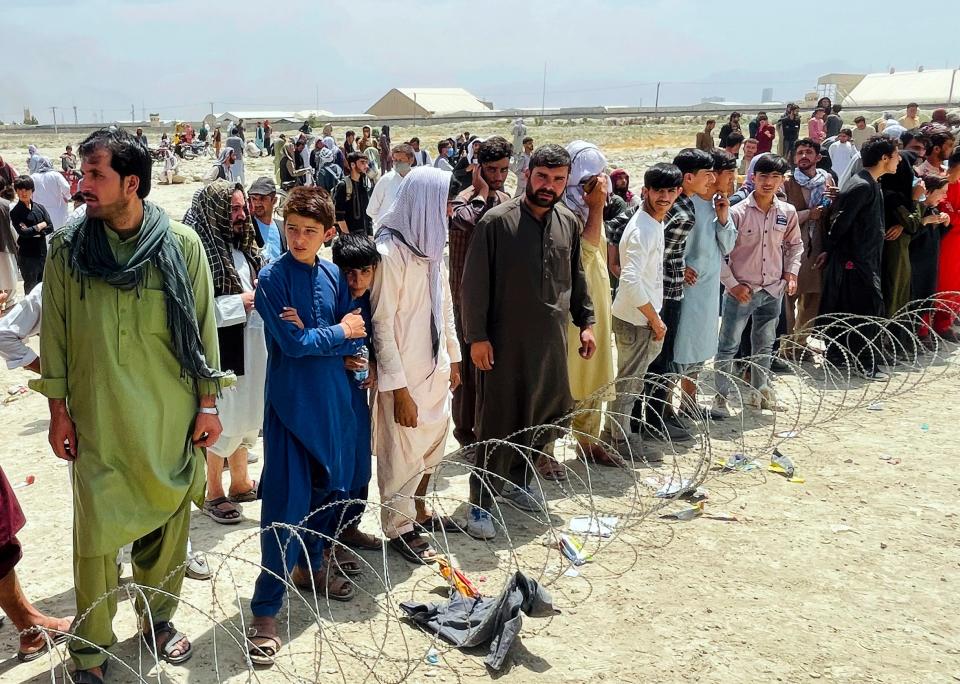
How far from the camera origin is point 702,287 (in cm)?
606

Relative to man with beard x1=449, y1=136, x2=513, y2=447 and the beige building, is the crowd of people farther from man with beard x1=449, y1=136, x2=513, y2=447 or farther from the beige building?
the beige building

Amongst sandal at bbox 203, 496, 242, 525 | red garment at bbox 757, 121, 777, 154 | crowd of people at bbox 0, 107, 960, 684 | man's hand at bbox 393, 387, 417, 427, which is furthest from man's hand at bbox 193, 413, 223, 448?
red garment at bbox 757, 121, 777, 154

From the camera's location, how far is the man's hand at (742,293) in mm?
6508

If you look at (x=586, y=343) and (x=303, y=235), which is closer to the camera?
(x=303, y=235)

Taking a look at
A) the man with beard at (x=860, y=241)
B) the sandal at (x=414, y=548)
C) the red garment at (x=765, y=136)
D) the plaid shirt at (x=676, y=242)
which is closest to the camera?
the sandal at (x=414, y=548)

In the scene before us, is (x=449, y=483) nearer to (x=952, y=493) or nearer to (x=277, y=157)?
(x=952, y=493)

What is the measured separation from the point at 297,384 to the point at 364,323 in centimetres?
50

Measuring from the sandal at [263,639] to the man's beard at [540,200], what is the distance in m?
2.44

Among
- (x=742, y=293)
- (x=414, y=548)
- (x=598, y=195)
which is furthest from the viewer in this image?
(x=742, y=293)

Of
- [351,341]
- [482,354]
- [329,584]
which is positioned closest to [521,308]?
[482,354]

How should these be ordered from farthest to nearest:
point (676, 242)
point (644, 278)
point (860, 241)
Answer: point (860, 241)
point (676, 242)
point (644, 278)

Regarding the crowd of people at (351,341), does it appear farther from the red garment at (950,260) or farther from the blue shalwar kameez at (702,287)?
the red garment at (950,260)

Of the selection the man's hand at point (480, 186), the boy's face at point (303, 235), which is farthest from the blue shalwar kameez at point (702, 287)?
the boy's face at point (303, 235)

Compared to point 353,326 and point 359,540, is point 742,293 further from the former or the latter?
point 353,326
